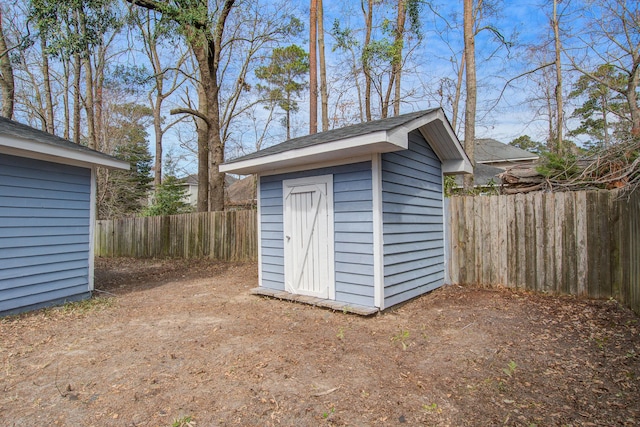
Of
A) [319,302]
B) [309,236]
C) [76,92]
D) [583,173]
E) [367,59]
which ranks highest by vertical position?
[367,59]

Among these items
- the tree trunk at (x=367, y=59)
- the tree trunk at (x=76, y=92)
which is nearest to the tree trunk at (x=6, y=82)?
the tree trunk at (x=76, y=92)

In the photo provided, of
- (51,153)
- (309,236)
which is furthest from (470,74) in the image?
(51,153)

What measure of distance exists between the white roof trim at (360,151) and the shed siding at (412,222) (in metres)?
0.28

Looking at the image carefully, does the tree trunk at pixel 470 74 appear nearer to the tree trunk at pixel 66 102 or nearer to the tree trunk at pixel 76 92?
the tree trunk at pixel 76 92

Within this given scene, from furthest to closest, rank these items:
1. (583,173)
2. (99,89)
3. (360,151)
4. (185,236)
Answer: (99,89) < (185,236) < (583,173) < (360,151)

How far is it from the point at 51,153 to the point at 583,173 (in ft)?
26.6

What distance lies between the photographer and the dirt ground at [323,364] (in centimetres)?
238

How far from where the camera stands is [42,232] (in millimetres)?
5039

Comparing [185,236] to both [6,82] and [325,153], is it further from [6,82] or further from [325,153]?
[325,153]

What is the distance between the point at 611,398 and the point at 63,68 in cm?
1844

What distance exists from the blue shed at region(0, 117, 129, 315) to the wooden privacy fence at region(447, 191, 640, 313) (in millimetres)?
6109

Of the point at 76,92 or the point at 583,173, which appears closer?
the point at 583,173

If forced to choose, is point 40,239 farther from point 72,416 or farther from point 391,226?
point 391,226

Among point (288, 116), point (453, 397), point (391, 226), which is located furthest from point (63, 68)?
point (453, 397)
